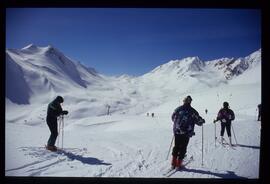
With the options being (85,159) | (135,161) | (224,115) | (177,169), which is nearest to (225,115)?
(224,115)

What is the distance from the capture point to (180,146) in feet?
20.1

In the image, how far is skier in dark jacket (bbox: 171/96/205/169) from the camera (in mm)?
6004

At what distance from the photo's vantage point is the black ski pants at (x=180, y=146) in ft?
19.9

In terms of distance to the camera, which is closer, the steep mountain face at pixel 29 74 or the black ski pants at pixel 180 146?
the black ski pants at pixel 180 146

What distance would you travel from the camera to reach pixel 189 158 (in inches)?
252

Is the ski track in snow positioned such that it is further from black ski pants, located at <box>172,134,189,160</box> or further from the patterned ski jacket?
the patterned ski jacket

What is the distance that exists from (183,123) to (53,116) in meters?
2.39

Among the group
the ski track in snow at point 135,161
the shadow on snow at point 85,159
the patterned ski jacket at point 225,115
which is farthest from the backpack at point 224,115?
the shadow on snow at point 85,159

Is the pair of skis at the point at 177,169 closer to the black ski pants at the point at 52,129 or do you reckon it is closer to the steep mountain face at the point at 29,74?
the black ski pants at the point at 52,129

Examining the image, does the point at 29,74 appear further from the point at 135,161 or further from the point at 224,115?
the point at 224,115

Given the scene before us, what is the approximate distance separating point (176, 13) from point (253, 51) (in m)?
1.51

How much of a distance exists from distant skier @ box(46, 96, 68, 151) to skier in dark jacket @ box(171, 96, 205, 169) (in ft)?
6.71
